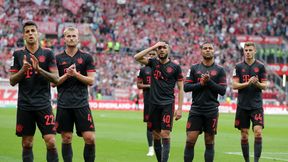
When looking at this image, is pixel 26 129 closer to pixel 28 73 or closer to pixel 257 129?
pixel 28 73

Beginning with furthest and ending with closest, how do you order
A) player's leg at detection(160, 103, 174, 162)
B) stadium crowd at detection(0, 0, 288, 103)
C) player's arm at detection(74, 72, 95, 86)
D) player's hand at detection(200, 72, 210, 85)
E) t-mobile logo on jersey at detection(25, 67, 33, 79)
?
stadium crowd at detection(0, 0, 288, 103) < player's leg at detection(160, 103, 174, 162) < player's hand at detection(200, 72, 210, 85) < player's arm at detection(74, 72, 95, 86) < t-mobile logo on jersey at detection(25, 67, 33, 79)

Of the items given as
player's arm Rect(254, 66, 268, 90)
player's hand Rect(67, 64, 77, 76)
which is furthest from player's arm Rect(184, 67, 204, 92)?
player's hand Rect(67, 64, 77, 76)

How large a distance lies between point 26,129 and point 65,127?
3.61ft

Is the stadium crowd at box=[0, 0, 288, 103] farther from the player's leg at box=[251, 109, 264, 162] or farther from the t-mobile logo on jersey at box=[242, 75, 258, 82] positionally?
the player's leg at box=[251, 109, 264, 162]

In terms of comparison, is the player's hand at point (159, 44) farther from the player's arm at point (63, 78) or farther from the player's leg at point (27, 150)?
the player's leg at point (27, 150)

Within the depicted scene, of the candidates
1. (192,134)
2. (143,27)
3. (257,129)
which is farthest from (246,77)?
(143,27)

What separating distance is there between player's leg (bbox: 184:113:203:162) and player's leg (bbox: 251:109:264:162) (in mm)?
1950

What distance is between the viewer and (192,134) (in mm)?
13664

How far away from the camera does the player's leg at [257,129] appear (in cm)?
1509

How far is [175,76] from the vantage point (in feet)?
49.4

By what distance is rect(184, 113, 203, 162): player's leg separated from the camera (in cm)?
1359

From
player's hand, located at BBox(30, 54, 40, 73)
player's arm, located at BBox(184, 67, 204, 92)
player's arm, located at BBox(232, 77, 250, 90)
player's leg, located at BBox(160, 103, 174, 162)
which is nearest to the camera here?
player's hand, located at BBox(30, 54, 40, 73)

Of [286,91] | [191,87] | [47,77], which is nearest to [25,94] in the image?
[47,77]

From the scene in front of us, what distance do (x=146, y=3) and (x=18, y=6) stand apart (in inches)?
440
